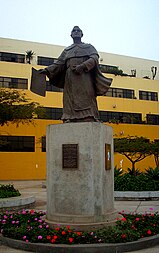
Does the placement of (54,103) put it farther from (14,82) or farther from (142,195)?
(142,195)

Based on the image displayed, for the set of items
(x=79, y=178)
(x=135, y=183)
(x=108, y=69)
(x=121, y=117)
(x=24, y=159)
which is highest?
(x=108, y=69)

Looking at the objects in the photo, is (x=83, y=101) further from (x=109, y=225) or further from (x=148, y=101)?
(x=148, y=101)

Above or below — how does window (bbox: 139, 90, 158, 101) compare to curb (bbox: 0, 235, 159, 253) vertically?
above

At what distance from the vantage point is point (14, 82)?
3170cm

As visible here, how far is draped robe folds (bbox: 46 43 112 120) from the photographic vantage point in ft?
23.2

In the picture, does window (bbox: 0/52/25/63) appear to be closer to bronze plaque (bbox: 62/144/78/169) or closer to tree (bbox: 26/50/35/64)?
tree (bbox: 26/50/35/64)

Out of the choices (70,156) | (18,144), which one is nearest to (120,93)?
(18,144)

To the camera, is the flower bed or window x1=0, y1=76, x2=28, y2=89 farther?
window x1=0, y1=76, x2=28, y2=89

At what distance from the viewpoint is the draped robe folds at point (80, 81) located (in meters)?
7.06

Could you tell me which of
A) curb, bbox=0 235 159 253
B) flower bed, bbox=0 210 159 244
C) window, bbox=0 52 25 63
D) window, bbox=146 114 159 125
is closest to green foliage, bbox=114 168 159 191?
flower bed, bbox=0 210 159 244

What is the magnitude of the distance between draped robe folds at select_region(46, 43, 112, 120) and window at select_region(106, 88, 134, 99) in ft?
92.1

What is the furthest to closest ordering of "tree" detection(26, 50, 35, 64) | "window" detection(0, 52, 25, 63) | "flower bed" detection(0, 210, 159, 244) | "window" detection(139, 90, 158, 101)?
"window" detection(139, 90, 158, 101)
"window" detection(0, 52, 25, 63)
"tree" detection(26, 50, 35, 64)
"flower bed" detection(0, 210, 159, 244)

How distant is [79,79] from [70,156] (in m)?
1.71

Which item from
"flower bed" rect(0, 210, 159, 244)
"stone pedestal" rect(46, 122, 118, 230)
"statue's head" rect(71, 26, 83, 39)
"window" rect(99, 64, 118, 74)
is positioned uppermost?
"window" rect(99, 64, 118, 74)
